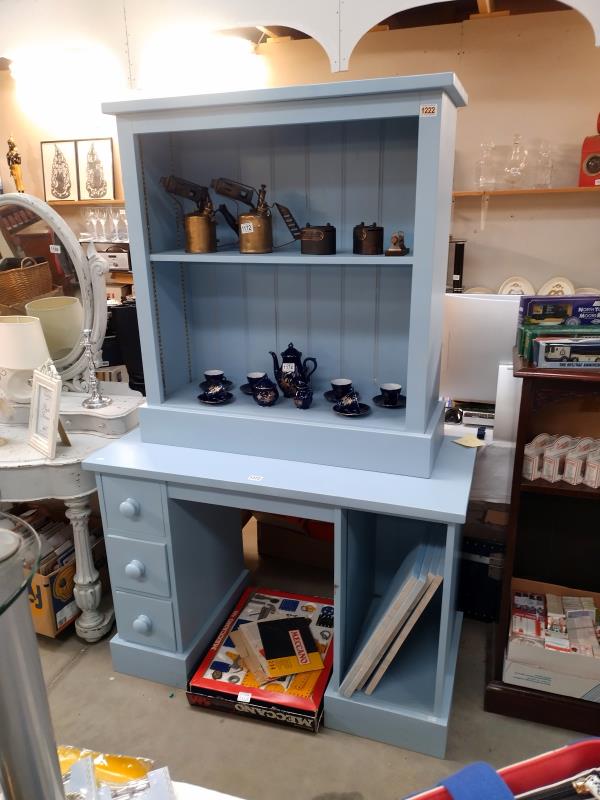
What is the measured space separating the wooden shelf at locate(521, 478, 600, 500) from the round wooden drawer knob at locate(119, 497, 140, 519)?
109 centimetres

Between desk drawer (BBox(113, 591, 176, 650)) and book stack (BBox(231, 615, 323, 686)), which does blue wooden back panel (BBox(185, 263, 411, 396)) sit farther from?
book stack (BBox(231, 615, 323, 686))

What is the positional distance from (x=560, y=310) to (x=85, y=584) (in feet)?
5.61

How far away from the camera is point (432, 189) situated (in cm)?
144

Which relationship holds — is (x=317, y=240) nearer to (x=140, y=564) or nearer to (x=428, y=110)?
(x=428, y=110)

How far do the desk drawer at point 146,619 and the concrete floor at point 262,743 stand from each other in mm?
156

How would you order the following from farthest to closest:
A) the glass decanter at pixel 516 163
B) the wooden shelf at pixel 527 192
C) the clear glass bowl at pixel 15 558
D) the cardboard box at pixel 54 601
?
the glass decanter at pixel 516 163 → the wooden shelf at pixel 527 192 → the cardboard box at pixel 54 601 → the clear glass bowl at pixel 15 558

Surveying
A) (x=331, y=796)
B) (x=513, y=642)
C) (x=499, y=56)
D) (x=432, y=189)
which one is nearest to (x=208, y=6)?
(x=499, y=56)

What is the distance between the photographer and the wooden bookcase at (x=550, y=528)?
5.06 ft

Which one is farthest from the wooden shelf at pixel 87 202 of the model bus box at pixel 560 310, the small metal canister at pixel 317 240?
the model bus box at pixel 560 310

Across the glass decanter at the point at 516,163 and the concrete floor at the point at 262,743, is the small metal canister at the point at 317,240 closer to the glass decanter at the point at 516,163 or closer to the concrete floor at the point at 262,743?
the concrete floor at the point at 262,743

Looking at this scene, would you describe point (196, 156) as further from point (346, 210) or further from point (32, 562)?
point (32, 562)

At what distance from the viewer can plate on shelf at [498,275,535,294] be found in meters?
3.48

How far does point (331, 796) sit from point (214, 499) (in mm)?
825

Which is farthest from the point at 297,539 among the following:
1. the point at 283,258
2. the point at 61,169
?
the point at 61,169
